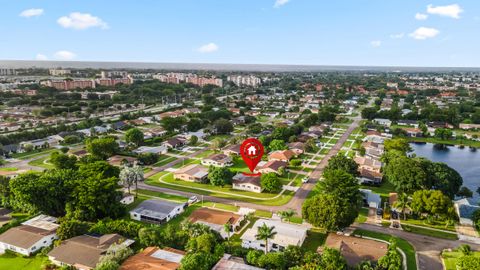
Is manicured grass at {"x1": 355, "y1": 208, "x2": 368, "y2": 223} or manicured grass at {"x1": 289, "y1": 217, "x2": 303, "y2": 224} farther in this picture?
manicured grass at {"x1": 355, "y1": 208, "x2": 368, "y2": 223}

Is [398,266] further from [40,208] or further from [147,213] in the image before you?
[40,208]

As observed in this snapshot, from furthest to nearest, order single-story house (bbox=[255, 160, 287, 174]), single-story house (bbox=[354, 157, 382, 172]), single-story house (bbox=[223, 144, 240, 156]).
Result: 1. single-story house (bbox=[223, 144, 240, 156])
2. single-story house (bbox=[354, 157, 382, 172])
3. single-story house (bbox=[255, 160, 287, 174])

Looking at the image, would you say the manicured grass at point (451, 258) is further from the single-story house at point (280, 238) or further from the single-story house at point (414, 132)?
the single-story house at point (414, 132)

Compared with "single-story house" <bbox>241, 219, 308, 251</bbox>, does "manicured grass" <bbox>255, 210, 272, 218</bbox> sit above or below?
below

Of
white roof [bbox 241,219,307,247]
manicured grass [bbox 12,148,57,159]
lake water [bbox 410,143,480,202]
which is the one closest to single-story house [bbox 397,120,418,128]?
lake water [bbox 410,143,480,202]

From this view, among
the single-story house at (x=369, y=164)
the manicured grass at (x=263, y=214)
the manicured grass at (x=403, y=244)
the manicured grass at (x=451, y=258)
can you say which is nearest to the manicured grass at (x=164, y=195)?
the manicured grass at (x=263, y=214)

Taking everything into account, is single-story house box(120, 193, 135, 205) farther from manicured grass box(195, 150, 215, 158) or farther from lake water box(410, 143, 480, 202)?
lake water box(410, 143, 480, 202)

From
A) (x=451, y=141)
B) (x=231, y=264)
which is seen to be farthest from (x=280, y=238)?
(x=451, y=141)
